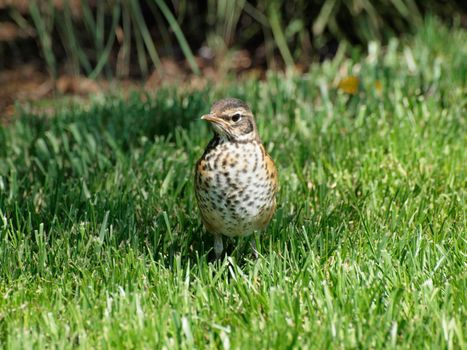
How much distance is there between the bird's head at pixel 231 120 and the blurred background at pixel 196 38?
338cm

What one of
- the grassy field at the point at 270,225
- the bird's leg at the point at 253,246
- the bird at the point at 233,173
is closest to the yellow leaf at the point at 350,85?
the grassy field at the point at 270,225

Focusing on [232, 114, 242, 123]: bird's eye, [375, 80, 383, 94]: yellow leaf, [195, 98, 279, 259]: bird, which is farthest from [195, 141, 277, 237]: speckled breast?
[375, 80, 383, 94]: yellow leaf

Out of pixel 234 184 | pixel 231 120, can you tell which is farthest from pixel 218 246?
pixel 231 120

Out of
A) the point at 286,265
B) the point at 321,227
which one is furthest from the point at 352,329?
the point at 321,227

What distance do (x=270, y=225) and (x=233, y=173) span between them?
588 mm

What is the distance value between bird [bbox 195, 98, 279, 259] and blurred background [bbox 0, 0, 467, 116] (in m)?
3.40

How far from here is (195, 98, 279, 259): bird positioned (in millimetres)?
3852

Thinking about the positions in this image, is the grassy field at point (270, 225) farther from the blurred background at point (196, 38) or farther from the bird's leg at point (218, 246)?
the blurred background at point (196, 38)

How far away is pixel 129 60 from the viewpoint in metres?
8.22

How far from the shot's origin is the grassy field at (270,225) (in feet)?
10.8

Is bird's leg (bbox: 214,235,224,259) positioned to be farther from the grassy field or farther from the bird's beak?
the bird's beak

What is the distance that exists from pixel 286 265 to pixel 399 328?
32.3 inches

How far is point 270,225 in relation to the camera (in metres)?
4.34

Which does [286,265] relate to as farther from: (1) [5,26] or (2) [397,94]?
(1) [5,26]
